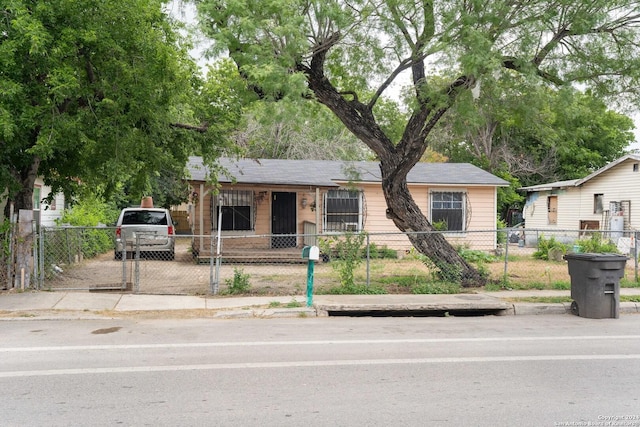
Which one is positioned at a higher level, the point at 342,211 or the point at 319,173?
the point at 319,173

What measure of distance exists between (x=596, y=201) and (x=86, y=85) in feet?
69.4

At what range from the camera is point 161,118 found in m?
11.0

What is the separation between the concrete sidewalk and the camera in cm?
974

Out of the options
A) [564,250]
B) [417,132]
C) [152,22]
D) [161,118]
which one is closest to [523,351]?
[417,132]

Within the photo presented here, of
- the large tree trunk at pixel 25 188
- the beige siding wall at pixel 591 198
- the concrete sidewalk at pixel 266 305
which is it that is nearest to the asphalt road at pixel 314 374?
the concrete sidewalk at pixel 266 305

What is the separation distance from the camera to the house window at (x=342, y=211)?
20.3 m

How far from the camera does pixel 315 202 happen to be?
1938 centimetres

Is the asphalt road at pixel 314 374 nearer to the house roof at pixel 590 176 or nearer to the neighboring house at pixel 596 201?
the neighboring house at pixel 596 201

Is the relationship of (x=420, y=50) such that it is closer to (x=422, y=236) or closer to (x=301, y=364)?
(x=422, y=236)

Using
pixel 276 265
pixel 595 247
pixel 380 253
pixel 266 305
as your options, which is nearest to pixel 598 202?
pixel 595 247

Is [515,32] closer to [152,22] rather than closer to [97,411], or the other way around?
[152,22]

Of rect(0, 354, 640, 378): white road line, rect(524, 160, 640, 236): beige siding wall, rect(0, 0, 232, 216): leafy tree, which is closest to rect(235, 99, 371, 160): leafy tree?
rect(524, 160, 640, 236): beige siding wall

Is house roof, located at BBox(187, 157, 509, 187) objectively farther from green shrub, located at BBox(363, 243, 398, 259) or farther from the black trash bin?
the black trash bin

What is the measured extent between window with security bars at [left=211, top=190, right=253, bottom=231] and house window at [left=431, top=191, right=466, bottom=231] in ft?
22.4
